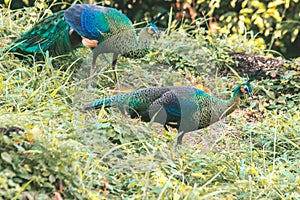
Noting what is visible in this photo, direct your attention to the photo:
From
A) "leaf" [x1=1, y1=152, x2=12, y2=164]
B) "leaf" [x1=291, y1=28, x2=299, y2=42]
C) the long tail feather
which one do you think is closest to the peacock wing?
the long tail feather

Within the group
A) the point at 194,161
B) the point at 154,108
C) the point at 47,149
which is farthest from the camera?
the point at 154,108

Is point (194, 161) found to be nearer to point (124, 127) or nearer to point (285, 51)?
point (124, 127)

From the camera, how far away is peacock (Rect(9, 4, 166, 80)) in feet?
18.0

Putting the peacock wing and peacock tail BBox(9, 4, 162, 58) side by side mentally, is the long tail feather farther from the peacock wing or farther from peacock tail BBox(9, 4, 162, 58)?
the peacock wing

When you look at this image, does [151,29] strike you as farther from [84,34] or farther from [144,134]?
[144,134]

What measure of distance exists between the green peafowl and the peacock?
899 mm

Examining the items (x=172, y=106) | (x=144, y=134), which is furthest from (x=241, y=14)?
(x=144, y=134)

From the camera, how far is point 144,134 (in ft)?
14.9

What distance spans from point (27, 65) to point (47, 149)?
2204 mm

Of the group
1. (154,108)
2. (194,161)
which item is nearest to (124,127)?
(154,108)

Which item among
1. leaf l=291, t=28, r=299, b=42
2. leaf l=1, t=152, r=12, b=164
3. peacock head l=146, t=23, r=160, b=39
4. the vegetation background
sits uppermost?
leaf l=1, t=152, r=12, b=164

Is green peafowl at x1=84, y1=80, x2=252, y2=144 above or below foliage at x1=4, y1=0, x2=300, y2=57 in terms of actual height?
above

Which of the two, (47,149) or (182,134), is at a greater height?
(47,149)

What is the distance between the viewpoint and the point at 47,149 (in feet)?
11.2
